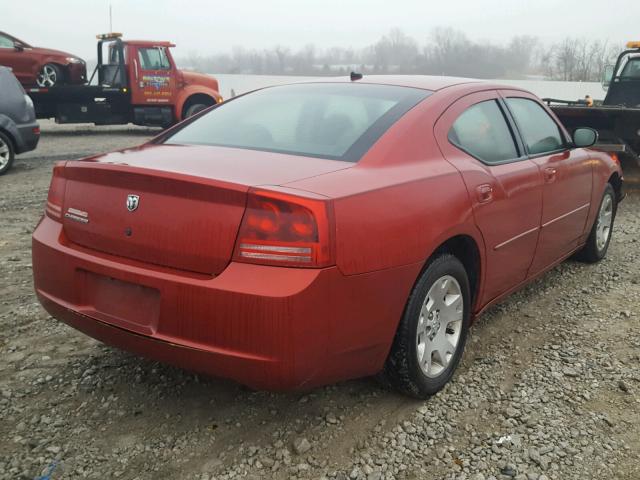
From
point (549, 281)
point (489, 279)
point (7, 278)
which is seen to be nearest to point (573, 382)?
point (489, 279)

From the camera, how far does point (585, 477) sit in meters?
2.36

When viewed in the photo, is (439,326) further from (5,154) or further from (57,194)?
(5,154)

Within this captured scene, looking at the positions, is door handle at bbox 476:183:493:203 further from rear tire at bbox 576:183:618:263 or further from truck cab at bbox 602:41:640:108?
truck cab at bbox 602:41:640:108

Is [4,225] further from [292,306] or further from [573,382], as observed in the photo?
[573,382]

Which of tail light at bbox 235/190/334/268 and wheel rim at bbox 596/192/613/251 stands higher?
tail light at bbox 235/190/334/268

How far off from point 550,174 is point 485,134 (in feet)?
2.21

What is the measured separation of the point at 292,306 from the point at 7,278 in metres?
3.16

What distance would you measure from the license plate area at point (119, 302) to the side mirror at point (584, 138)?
10.5 feet

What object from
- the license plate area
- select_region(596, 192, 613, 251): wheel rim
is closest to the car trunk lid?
the license plate area

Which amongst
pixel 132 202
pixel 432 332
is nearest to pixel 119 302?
pixel 132 202

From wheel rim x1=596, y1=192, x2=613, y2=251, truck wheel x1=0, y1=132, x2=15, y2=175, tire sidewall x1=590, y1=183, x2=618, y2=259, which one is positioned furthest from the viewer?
truck wheel x1=0, y1=132, x2=15, y2=175

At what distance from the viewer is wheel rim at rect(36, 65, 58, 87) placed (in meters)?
15.0

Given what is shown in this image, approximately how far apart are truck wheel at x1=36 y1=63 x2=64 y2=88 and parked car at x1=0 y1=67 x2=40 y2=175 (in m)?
6.32

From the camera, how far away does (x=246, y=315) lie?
2162mm
